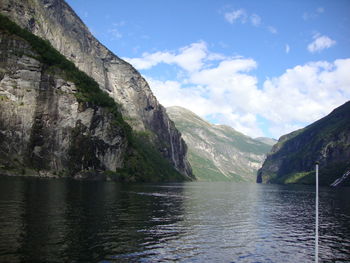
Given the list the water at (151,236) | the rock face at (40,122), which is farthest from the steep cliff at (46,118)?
the water at (151,236)

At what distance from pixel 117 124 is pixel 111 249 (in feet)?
522

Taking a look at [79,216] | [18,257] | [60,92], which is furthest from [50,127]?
[18,257]

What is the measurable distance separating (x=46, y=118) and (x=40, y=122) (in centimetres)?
315

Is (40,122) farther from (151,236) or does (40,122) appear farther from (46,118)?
(151,236)

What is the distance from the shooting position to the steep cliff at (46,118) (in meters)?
133

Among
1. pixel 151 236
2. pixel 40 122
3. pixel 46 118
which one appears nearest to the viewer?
pixel 151 236

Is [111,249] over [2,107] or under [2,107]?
under

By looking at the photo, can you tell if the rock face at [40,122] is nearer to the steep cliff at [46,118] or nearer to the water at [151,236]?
the steep cliff at [46,118]

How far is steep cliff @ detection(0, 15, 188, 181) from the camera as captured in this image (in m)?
133

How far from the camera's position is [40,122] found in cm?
14325

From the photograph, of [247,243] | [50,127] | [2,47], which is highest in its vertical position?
[2,47]

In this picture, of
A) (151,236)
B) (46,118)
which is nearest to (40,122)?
(46,118)

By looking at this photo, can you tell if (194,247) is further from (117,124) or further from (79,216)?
(117,124)

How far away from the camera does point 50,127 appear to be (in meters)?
145
